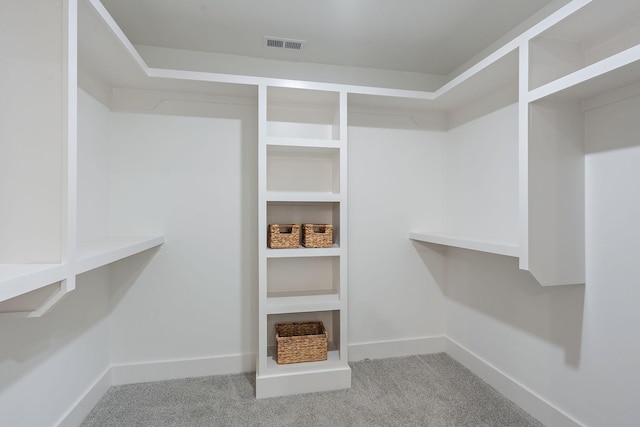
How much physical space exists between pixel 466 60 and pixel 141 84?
96.1 inches

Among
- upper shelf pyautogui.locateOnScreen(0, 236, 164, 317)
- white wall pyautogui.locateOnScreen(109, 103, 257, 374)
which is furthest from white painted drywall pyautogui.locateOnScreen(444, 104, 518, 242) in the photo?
upper shelf pyautogui.locateOnScreen(0, 236, 164, 317)

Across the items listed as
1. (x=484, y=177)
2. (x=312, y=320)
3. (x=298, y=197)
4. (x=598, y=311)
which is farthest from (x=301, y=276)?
(x=598, y=311)

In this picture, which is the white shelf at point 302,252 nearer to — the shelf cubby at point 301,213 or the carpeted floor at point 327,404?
the shelf cubby at point 301,213

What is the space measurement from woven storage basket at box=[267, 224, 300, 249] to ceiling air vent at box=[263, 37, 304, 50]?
51.4 inches

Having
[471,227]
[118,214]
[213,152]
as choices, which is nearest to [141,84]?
[213,152]

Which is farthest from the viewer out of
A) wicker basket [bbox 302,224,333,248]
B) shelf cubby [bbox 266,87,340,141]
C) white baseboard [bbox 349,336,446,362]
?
white baseboard [bbox 349,336,446,362]

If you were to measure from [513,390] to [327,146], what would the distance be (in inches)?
76.8

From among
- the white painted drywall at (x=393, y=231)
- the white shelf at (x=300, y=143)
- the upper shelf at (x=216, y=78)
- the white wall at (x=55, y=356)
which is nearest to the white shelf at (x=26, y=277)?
the white wall at (x=55, y=356)

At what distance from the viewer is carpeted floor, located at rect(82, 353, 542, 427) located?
5.96 ft

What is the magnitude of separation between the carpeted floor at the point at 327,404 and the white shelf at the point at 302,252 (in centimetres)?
90

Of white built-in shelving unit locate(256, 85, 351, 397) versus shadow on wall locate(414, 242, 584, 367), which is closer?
shadow on wall locate(414, 242, 584, 367)

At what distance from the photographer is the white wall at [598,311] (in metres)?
1.42

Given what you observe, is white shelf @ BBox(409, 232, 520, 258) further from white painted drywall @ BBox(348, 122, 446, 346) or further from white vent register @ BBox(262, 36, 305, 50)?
white vent register @ BBox(262, 36, 305, 50)

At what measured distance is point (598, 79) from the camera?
129 centimetres
